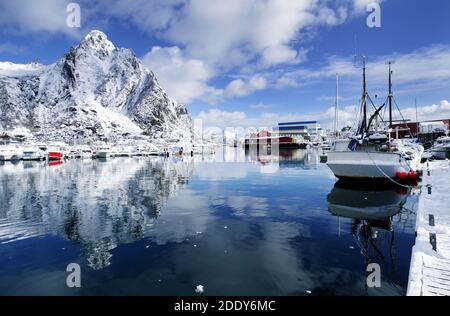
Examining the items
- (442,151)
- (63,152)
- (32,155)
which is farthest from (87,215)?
(63,152)

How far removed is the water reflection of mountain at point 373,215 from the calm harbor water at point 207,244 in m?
0.06

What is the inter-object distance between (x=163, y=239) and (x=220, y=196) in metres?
10.7

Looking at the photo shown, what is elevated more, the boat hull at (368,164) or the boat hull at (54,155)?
the boat hull at (54,155)

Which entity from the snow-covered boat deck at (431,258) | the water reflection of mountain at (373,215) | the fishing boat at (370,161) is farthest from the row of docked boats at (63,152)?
the snow-covered boat deck at (431,258)

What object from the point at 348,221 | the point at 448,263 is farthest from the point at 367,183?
the point at 448,263

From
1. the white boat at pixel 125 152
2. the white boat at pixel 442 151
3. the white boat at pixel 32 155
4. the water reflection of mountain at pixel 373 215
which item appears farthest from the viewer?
the white boat at pixel 125 152

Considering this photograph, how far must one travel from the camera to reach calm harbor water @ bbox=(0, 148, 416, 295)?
824cm

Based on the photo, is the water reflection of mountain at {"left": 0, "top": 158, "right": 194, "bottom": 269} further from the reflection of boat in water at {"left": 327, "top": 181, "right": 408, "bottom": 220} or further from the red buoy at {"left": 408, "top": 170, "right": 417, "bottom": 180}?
the red buoy at {"left": 408, "top": 170, "right": 417, "bottom": 180}

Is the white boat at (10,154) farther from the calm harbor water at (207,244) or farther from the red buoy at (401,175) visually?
the red buoy at (401,175)

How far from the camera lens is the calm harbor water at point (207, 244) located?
8242 mm

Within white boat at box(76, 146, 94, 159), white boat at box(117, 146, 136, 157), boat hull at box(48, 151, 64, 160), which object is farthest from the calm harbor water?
white boat at box(117, 146, 136, 157)

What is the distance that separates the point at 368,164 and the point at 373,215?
968 centimetres

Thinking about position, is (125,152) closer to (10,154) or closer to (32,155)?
(32,155)
